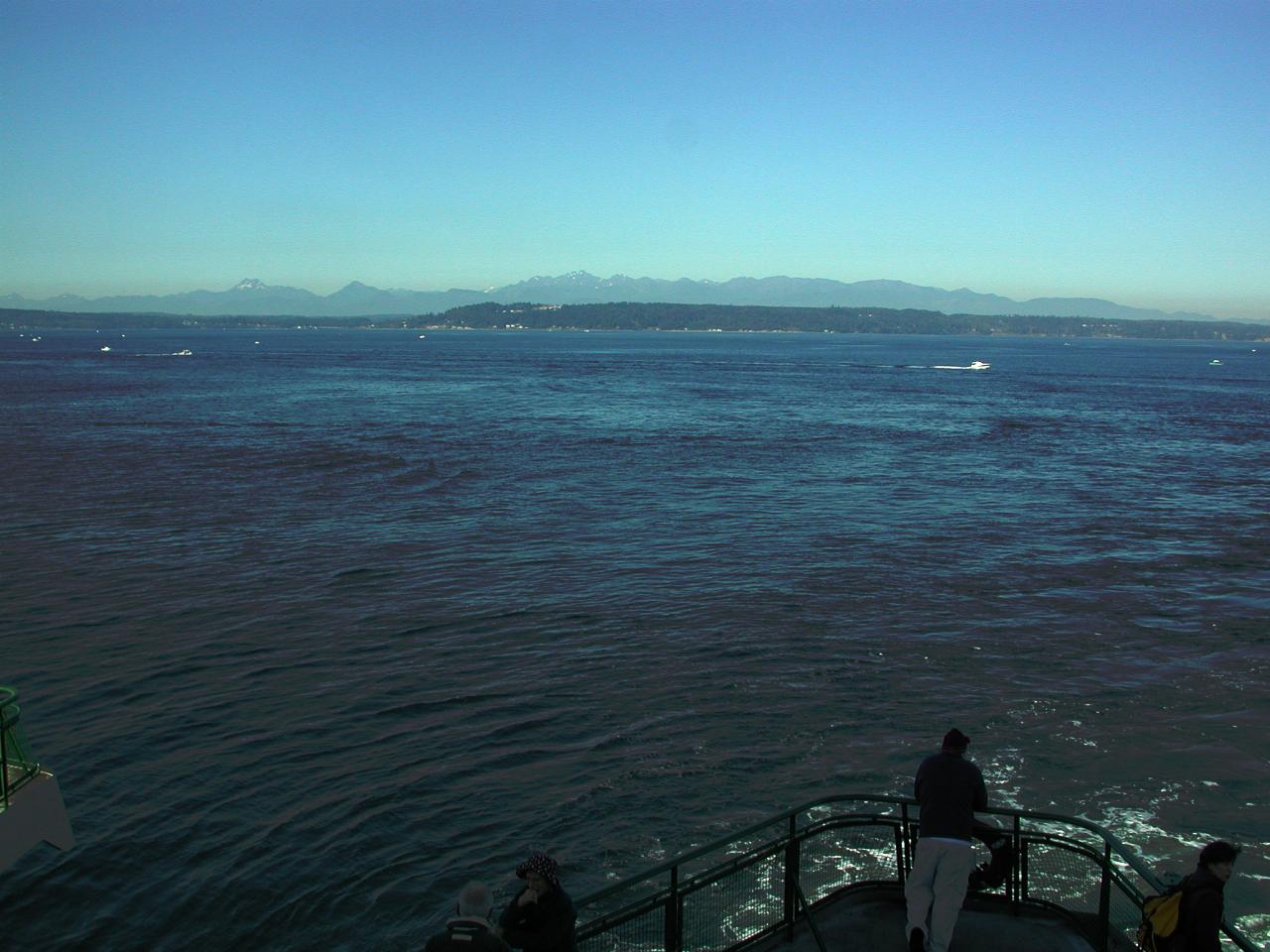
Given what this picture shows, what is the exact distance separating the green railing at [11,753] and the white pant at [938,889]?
7.23 metres

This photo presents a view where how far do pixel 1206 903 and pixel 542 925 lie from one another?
4.39 meters

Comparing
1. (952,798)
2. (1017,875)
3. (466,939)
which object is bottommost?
(1017,875)

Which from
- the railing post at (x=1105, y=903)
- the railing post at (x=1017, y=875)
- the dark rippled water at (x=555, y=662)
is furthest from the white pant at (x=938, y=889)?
the dark rippled water at (x=555, y=662)

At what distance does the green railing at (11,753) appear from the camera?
28.1 feet

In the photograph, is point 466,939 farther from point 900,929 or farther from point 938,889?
point 900,929

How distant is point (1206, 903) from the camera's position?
6984 millimetres

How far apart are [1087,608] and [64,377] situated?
96.2m

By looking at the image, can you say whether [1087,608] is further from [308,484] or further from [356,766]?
[308,484]

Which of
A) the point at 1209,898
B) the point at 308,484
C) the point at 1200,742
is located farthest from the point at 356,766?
the point at 308,484

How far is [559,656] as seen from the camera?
63.8 ft

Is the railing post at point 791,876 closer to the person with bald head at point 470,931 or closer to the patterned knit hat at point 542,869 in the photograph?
the patterned knit hat at point 542,869

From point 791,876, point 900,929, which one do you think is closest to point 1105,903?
point 900,929

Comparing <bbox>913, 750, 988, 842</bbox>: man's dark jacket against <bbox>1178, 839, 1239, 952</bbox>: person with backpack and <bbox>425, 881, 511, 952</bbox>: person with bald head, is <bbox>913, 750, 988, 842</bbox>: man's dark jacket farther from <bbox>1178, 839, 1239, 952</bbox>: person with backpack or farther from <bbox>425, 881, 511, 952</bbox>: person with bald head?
<bbox>425, 881, 511, 952</bbox>: person with bald head

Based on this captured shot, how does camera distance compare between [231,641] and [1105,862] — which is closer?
[1105,862]
